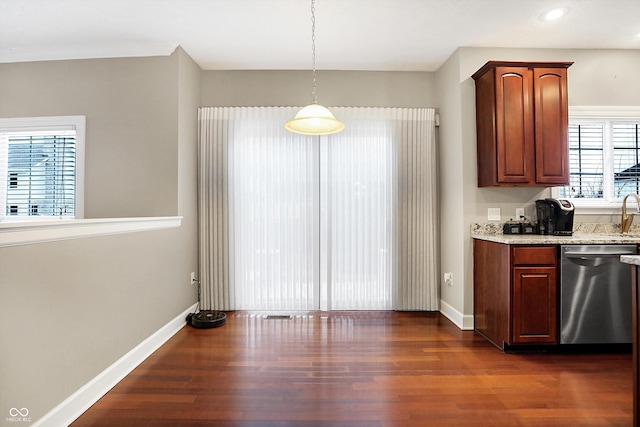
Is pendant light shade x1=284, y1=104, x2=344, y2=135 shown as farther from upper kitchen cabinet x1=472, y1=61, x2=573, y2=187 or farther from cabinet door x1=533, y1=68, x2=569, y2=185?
cabinet door x1=533, y1=68, x2=569, y2=185

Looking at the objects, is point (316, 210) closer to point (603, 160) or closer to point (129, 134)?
point (129, 134)

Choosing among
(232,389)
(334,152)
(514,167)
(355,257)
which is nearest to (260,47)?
(334,152)

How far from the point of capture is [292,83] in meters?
3.95

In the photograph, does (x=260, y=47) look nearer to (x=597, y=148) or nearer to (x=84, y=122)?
(x=84, y=122)

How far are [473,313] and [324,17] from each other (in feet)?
10.3

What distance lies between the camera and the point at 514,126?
305cm

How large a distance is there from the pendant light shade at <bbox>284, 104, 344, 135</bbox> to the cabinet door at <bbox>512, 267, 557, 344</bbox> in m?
1.89

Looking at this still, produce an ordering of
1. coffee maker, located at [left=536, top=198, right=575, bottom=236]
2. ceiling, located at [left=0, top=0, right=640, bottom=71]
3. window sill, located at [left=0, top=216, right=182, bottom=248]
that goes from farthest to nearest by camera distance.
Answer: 1. coffee maker, located at [left=536, top=198, right=575, bottom=236]
2. ceiling, located at [left=0, top=0, right=640, bottom=71]
3. window sill, located at [left=0, top=216, right=182, bottom=248]

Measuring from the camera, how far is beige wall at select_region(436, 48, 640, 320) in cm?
335

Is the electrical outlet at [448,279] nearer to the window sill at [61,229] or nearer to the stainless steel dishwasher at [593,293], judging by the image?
the stainless steel dishwasher at [593,293]

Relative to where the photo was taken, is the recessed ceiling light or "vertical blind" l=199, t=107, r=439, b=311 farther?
"vertical blind" l=199, t=107, r=439, b=311

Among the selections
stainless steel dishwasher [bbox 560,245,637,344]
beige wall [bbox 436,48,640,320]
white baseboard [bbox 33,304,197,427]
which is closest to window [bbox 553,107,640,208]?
beige wall [bbox 436,48,640,320]

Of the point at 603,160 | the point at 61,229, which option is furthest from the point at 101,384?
the point at 603,160

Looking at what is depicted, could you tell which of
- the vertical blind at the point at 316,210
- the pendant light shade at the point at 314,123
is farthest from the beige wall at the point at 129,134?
the pendant light shade at the point at 314,123
